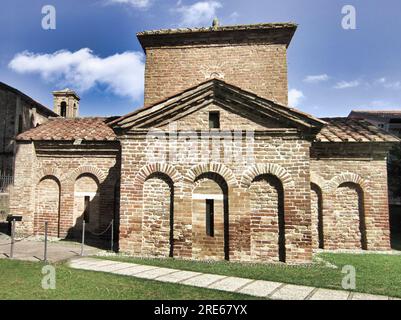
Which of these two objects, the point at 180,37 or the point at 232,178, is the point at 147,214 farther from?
the point at 180,37

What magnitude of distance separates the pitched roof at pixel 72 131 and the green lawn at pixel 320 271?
21.0 feet

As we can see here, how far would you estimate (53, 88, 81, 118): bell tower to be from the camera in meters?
28.9

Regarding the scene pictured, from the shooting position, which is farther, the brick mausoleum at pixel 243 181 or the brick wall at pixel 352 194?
the brick wall at pixel 352 194

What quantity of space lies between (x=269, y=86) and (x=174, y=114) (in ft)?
19.0

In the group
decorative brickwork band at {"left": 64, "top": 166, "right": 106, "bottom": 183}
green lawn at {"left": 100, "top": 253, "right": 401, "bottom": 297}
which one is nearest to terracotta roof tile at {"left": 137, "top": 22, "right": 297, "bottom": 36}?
decorative brickwork band at {"left": 64, "top": 166, "right": 106, "bottom": 183}

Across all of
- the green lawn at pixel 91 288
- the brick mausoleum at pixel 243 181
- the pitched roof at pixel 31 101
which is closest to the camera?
the green lawn at pixel 91 288

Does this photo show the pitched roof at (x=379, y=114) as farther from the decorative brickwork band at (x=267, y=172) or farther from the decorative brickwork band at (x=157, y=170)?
the decorative brickwork band at (x=157, y=170)

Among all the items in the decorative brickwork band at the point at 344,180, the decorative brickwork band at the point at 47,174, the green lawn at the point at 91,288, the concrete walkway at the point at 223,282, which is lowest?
the concrete walkway at the point at 223,282

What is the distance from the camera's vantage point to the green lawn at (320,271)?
6.91 meters

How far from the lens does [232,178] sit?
952 centimetres

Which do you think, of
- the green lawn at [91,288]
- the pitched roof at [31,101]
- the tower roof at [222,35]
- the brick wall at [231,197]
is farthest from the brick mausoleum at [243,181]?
the pitched roof at [31,101]

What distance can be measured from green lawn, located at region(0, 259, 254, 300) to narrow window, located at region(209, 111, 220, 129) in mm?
5175

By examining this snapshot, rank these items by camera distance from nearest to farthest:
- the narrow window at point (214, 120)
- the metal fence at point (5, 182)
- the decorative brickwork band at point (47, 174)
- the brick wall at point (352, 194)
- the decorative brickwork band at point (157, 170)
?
the decorative brickwork band at point (157, 170) < the narrow window at point (214, 120) < the brick wall at point (352, 194) < the decorative brickwork band at point (47, 174) < the metal fence at point (5, 182)
